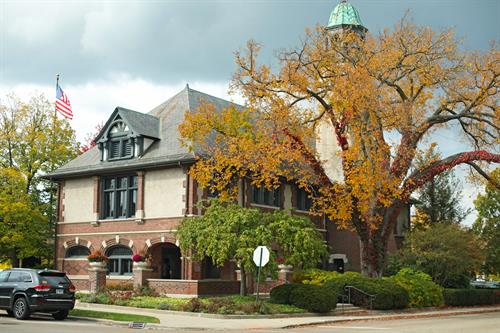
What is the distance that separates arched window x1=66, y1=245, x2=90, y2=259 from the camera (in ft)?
126

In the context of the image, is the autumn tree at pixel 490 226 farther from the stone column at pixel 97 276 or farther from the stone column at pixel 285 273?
the stone column at pixel 97 276

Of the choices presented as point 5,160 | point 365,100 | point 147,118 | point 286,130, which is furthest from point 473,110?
point 5,160

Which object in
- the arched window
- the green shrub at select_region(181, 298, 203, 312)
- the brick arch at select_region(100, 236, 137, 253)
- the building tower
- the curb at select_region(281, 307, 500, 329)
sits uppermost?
the building tower

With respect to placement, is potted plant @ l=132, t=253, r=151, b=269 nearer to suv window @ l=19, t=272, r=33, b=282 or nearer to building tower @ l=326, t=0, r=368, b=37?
suv window @ l=19, t=272, r=33, b=282

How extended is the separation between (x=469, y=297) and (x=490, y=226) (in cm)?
2190

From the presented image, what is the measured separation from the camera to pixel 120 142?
121 ft

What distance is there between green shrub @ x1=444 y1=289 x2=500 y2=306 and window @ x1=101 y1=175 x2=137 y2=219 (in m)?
17.5

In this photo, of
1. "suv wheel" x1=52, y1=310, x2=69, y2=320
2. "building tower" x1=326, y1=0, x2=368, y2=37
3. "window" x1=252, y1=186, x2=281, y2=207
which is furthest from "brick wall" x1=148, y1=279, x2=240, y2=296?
"building tower" x1=326, y1=0, x2=368, y2=37

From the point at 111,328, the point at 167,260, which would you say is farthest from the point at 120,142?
the point at 111,328

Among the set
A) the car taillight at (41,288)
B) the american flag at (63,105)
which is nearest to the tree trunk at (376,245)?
the car taillight at (41,288)

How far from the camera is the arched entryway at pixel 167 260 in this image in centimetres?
3553

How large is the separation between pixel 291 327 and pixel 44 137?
2816cm

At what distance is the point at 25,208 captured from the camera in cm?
4100

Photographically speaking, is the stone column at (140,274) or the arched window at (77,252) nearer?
the stone column at (140,274)
